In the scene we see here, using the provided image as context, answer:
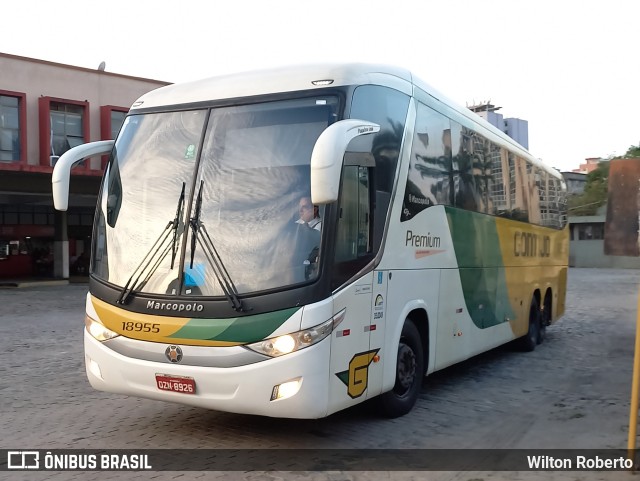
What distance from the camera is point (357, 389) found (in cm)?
582

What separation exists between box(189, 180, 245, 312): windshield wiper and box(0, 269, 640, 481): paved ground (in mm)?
1370

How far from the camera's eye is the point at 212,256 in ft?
18.1

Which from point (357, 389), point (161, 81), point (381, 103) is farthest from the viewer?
point (161, 81)

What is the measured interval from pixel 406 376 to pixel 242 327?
2.31 meters

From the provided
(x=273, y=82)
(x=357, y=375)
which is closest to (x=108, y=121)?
(x=273, y=82)

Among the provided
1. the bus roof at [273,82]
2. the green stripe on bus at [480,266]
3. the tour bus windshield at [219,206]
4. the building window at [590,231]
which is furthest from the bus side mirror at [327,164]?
the building window at [590,231]

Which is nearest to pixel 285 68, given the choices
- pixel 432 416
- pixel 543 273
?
pixel 432 416

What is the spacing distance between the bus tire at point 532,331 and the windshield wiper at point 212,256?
7.38 metres

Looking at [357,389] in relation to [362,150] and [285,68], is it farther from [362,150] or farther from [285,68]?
[285,68]

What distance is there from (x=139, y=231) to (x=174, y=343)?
1.08m

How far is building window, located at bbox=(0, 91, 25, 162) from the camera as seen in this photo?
2867cm

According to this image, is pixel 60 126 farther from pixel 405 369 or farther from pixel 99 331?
pixel 405 369

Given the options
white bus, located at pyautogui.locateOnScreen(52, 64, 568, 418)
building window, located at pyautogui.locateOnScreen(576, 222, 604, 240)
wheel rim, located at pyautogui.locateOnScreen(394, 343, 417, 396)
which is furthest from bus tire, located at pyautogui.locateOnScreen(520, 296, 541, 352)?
building window, located at pyautogui.locateOnScreen(576, 222, 604, 240)

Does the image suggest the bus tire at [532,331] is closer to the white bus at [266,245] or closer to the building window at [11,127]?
the white bus at [266,245]
